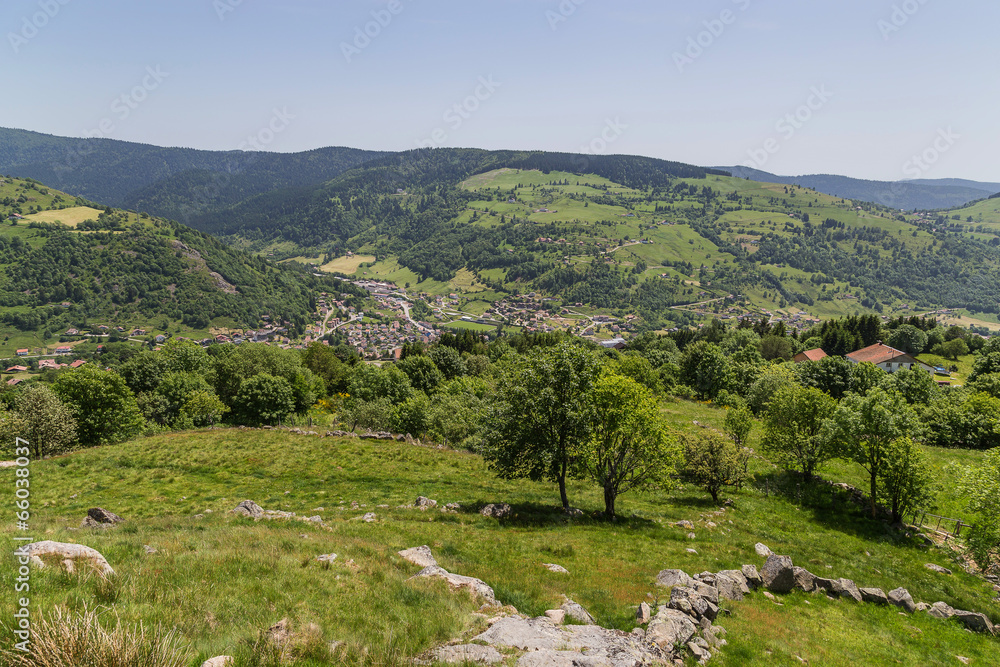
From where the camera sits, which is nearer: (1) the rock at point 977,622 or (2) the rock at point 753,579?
(1) the rock at point 977,622

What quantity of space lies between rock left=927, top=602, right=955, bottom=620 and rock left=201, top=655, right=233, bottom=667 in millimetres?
27202

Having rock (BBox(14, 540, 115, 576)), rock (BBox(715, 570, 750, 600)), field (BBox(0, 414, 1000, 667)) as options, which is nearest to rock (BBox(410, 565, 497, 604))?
field (BBox(0, 414, 1000, 667))

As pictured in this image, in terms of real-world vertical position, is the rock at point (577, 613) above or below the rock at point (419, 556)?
above

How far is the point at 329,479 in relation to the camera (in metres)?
34.7

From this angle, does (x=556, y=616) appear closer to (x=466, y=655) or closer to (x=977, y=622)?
(x=466, y=655)

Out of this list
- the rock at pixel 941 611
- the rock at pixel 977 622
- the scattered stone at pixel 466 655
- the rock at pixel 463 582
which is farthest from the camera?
the rock at pixel 941 611

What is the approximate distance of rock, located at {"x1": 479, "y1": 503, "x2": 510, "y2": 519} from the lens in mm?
26680

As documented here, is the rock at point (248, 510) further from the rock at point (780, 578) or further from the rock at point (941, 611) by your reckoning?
the rock at point (941, 611)

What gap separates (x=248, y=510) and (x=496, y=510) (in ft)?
46.2

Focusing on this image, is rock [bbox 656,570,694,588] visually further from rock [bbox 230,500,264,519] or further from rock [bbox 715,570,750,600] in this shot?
rock [bbox 230,500,264,519]

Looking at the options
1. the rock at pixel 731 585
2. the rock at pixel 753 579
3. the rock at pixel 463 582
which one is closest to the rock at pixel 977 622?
the rock at pixel 753 579

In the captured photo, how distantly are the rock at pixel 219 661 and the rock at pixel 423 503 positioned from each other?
20.1 meters

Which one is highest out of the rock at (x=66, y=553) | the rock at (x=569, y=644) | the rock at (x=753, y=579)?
the rock at (x=66, y=553)

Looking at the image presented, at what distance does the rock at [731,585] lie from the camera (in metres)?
17.7
